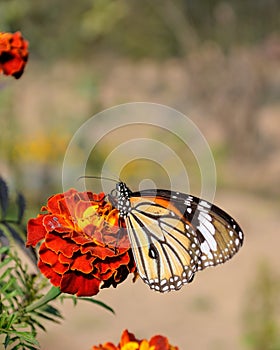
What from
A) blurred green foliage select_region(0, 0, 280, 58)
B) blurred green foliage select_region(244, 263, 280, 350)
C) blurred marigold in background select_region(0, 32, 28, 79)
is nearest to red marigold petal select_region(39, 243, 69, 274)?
blurred marigold in background select_region(0, 32, 28, 79)

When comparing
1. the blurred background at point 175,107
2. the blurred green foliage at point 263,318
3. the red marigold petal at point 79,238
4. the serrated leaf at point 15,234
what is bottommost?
the red marigold petal at point 79,238

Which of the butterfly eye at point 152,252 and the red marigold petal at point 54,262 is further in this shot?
the butterfly eye at point 152,252

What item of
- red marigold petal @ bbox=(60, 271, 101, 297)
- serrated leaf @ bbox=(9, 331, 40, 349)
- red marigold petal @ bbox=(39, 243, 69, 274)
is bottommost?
serrated leaf @ bbox=(9, 331, 40, 349)

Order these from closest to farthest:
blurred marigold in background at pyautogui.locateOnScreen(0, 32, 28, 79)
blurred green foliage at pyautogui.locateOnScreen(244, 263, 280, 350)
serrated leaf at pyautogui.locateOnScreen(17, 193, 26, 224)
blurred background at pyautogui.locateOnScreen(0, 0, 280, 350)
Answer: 1. serrated leaf at pyautogui.locateOnScreen(17, 193, 26, 224)
2. blurred marigold in background at pyautogui.locateOnScreen(0, 32, 28, 79)
3. blurred green foliage at pyautogui.locateOnScreen(244, 263, 280, 350)
4. blurred background at pyautogui.locateOnScreen(0, 0, 280, 350)

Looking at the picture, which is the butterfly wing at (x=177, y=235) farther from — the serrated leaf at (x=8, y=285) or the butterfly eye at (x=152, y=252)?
the serrated leaf at (x=8, y=285)

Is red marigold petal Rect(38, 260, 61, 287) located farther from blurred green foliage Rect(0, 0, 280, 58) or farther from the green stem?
blurred green foliage Rect(0, 0, 280, 58)

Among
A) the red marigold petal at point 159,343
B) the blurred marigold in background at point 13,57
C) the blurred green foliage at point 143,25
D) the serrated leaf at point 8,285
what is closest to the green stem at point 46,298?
the serrated leaf at point 8,285

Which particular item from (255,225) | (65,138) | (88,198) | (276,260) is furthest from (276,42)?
(88,198)
